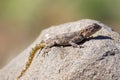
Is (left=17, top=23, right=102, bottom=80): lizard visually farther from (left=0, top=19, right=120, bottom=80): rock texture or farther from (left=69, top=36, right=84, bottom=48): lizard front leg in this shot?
(left=0, top=19, right=120, bottom=80): rock texture

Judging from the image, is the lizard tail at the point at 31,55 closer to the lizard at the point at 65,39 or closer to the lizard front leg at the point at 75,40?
the lizard at the point at 65,39

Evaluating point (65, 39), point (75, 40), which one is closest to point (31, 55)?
point (65, 39)

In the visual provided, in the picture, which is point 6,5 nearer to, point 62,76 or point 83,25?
point 83,25

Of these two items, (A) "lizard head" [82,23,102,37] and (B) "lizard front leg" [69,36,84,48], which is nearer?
(B) "lizard front leg" [69,36,84,48]

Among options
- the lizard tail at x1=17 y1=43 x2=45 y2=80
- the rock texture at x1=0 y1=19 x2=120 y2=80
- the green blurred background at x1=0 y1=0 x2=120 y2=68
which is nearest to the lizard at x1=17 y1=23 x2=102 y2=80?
the lizard tail at x1=17 y1=43 x2=45 y2=80

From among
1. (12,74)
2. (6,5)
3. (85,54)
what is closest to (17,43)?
(6,5)

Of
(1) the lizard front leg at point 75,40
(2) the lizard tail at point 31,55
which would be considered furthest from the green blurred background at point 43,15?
(1) the lizard front leg at point 75,40
